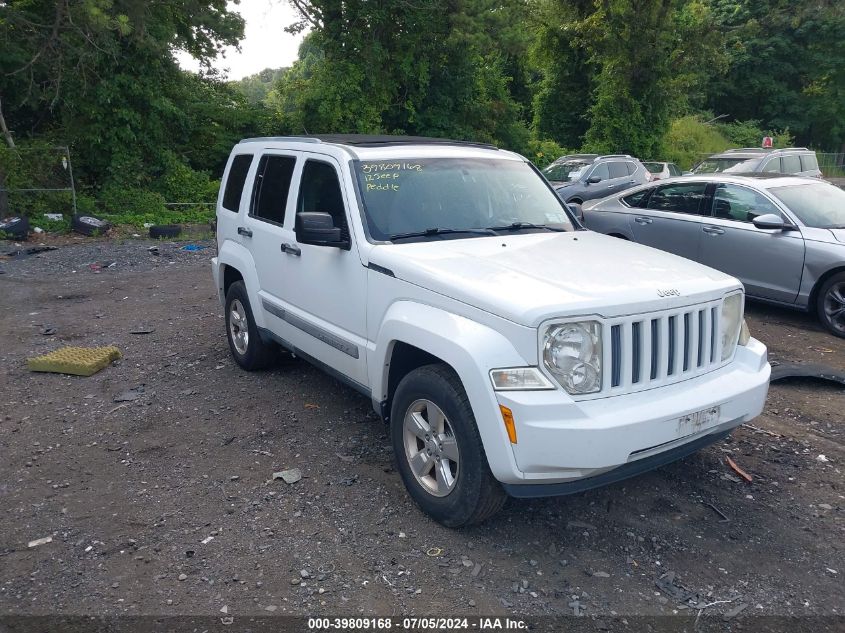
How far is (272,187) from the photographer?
5902mm

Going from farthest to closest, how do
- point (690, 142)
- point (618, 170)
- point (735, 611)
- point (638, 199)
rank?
point (690, 142) → point (618, 170) → point (638, 199) → point (735, 611)

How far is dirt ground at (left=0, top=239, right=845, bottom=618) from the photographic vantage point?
3.43m

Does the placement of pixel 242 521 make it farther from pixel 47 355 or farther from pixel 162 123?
pixel 162 123

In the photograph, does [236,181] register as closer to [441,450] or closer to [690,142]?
[441,450]

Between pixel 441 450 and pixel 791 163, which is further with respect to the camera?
pixel 791 163

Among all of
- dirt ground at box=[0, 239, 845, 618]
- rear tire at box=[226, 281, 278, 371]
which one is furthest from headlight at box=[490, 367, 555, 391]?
rear tire at box=[226, 281, 278, 371]

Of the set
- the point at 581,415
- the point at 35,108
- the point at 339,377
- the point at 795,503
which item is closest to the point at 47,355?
the point at 339,377

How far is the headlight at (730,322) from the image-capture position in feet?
13.5

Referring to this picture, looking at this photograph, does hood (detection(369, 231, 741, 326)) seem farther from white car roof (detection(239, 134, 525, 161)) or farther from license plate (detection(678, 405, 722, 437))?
white car roof (detection(239, 134, 525, 161))

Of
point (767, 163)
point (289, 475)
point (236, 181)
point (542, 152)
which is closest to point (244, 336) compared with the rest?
point (236, 181)

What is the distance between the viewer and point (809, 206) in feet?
26.5

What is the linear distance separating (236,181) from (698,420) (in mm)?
4581

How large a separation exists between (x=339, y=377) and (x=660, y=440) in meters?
2.25

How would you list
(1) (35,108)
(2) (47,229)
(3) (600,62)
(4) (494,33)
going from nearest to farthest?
1. (2) (47,229)
2. (1) (35,108)
3. (4) (494,33)
4. (3) (600,62)
